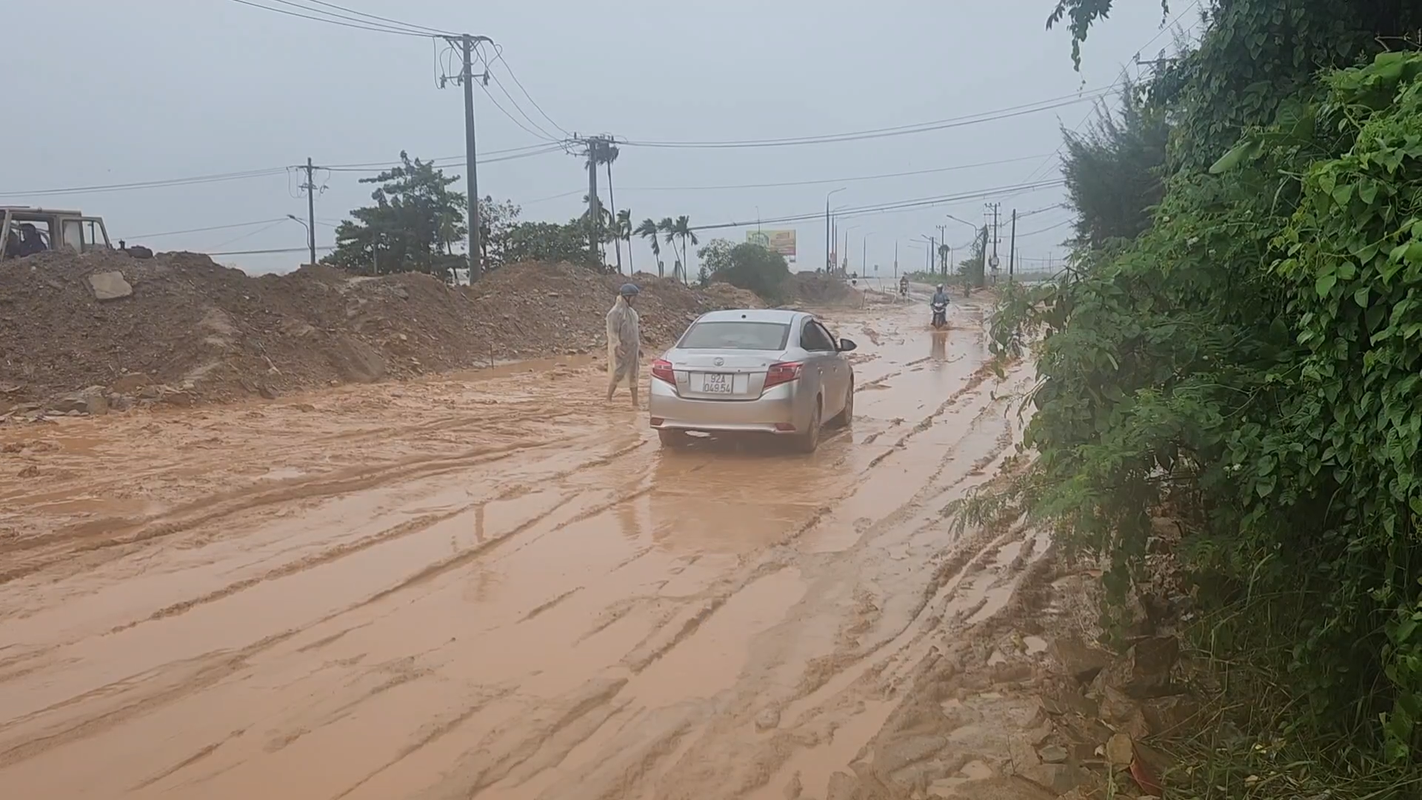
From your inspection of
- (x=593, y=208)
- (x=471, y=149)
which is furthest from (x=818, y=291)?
(x=471, y=149)

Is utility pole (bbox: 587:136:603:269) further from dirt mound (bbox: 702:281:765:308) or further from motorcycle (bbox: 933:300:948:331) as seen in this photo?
motorcycle (bbox: 933:300:948:331)

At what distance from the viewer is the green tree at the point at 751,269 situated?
59.0 meters

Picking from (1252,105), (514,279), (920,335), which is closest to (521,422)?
(1252,105)

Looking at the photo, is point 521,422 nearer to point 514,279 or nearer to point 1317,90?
point 1317,90

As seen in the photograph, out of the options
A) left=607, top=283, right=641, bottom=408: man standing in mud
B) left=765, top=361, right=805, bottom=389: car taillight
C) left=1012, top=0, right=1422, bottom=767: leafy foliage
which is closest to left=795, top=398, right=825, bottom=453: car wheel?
left=765, top=361, right=805, bottom=389: car taillight

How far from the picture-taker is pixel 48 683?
4910 millimetres

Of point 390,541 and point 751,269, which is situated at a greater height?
point 751,269

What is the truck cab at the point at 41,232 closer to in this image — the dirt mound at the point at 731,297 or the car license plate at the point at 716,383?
the car license plate at the point at 716,383

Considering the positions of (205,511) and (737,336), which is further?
Answer: (737,336)

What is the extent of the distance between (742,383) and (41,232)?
19.7 metres

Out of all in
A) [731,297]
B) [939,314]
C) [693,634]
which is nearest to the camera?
[693,634]

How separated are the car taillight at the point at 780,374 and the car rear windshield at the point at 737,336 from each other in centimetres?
49

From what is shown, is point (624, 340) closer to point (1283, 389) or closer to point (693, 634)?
point (693, 634)

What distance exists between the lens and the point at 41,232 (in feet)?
75.5
